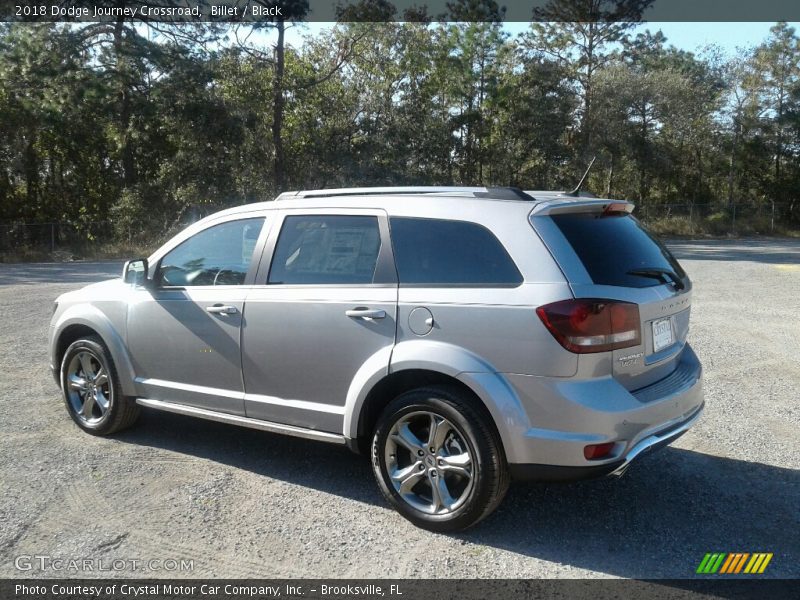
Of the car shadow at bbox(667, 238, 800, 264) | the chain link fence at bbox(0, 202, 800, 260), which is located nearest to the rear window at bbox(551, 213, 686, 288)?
the car shadow at bbox(667, 238, 800, 264)

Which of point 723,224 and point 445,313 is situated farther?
point 723,224

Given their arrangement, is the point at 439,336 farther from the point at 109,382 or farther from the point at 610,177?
the point at 610,177

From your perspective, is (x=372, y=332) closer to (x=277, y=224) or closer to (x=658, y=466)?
(x=277, y=224)

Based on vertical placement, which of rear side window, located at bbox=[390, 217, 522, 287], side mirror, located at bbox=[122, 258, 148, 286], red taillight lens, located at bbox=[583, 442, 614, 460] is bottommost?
red taillight lens, located at bbox=[583, 442, 614, 460]

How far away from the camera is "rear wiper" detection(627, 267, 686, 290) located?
4.06m

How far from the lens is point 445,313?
12.8ft

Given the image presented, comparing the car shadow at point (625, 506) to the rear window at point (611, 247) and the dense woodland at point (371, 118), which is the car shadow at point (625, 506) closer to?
the rear window at point (611, 247)

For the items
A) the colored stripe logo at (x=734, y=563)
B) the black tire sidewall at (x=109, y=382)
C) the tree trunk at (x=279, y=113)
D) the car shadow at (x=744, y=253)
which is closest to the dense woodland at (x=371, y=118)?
the tree trunk at (x=279, y=113)

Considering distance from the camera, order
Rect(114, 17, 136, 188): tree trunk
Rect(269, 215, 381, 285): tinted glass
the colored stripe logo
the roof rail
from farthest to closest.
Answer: Rect(114, 17, 136, 188): tree trunk < Rect(269, 215, 381, 285): tinted glass < the roof rail < the colored stripe logo

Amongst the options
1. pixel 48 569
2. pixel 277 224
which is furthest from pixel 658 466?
pixel 48 569

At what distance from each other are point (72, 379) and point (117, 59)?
2555 centimetres

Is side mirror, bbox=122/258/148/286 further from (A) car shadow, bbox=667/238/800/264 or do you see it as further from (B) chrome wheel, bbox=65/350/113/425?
(A) car shadow, bbox=667/238/800/264
